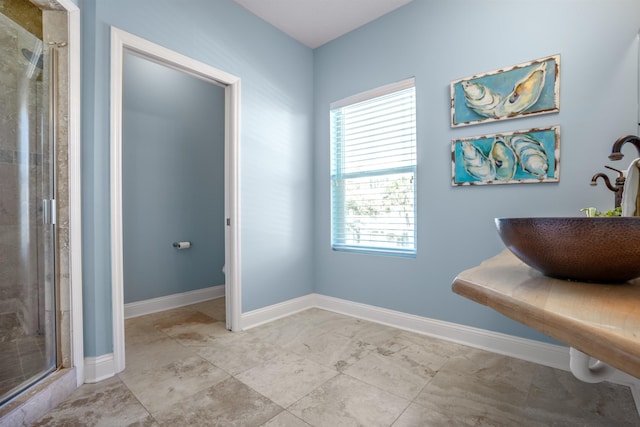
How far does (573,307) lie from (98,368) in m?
2.23

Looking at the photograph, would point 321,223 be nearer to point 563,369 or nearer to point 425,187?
point 425,187

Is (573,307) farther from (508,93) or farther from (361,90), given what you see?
(361,90)

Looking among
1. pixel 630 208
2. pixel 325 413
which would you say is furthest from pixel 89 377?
pixel 630 208

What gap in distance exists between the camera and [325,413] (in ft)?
4.79

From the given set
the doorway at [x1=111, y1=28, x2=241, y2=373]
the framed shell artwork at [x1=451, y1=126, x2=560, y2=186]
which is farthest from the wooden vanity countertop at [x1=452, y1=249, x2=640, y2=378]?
the doorway at [x1=111, y1=28, x2=241, y2=373]

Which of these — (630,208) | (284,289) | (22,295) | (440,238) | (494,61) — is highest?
(494,61)

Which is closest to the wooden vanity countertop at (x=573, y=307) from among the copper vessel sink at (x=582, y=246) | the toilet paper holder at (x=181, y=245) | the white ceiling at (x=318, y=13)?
the copper vessel sink at (x=582, y=246)

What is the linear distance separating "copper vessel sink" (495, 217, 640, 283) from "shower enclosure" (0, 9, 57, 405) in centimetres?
216

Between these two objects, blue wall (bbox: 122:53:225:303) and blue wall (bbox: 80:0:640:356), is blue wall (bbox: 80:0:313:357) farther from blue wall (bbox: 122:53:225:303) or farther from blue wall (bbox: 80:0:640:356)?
blue wall (bbox: 122:53:225:303)

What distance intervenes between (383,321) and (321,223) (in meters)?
1.09

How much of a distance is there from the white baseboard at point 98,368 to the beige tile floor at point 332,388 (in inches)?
2.3

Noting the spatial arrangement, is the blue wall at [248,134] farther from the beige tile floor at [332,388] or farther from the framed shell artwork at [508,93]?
the framed shell artwork at [508,93]

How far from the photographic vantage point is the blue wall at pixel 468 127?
1.74 meters

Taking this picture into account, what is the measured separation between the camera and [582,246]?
0.67m
